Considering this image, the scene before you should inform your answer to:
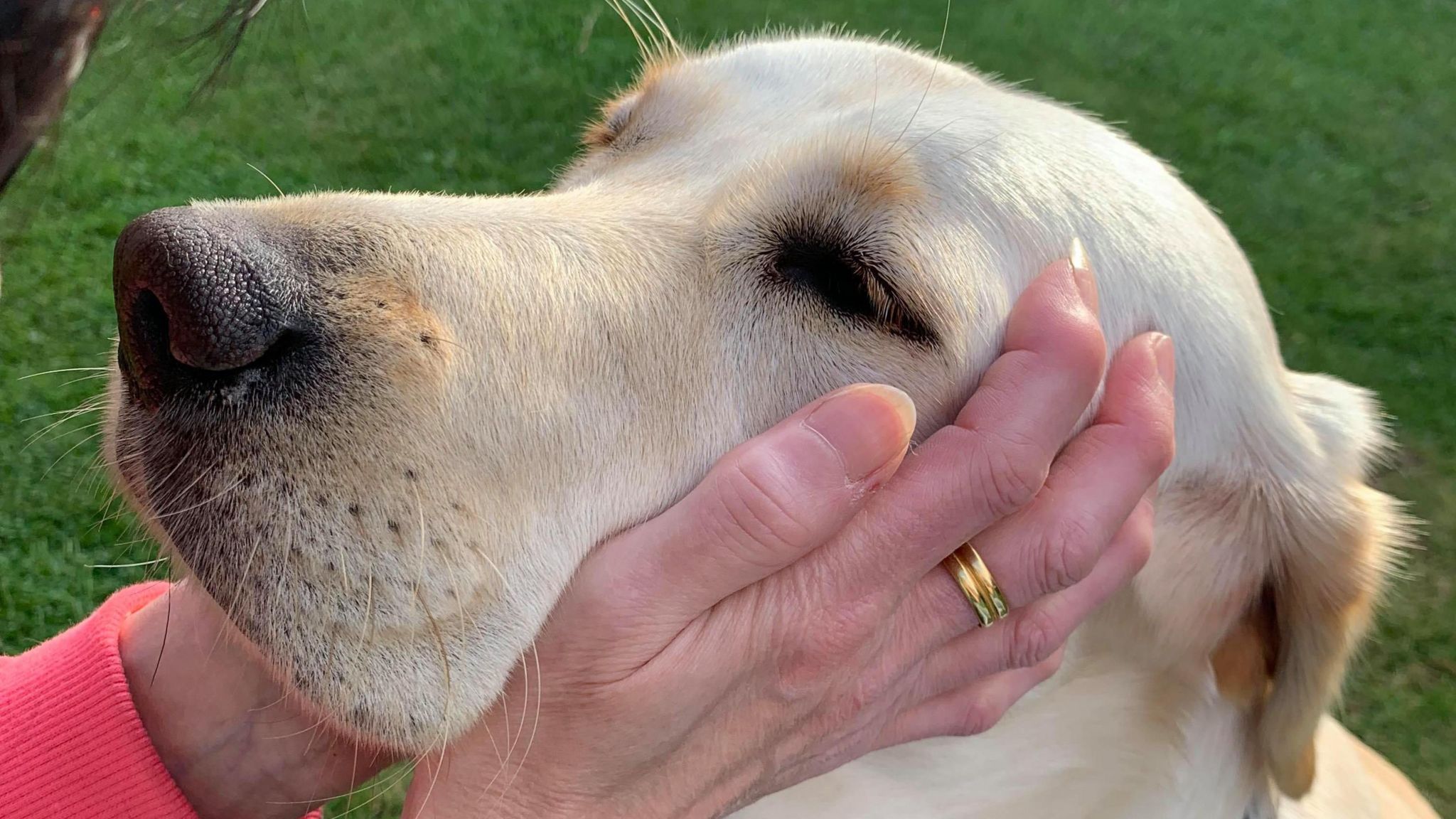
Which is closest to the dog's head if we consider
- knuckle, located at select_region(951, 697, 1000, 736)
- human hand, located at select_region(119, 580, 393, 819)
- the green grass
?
knuckle, located at select_region(951, 697, 1000, 736)

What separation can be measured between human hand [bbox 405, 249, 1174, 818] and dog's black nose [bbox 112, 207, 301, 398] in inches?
21.2

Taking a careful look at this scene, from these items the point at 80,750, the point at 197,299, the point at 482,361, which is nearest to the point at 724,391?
the point at 482,361

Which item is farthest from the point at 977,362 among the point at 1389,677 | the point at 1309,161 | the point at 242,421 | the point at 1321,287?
the point at 1309,161

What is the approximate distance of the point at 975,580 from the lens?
1589 millimetres

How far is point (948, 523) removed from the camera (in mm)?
1496

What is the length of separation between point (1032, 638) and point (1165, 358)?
50 centimetres

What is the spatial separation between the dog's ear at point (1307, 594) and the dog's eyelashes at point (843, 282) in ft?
2.67

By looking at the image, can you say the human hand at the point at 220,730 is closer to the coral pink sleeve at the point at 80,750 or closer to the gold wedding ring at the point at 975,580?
the coral pink sleeve at the point at 80,750

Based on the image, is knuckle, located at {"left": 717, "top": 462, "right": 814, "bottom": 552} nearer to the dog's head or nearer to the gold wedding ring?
the dog's head

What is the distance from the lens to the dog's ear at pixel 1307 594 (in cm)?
186

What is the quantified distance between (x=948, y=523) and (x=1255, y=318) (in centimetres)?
81

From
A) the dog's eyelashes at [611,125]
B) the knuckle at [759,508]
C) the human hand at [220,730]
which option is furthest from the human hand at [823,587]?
the dog's eyelashes at [611,125]

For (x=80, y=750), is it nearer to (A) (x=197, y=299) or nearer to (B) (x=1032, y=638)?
(A) (x=197, y=299)

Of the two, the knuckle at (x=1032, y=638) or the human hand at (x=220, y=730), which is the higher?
the knuckle at (x=1032, y=638)
